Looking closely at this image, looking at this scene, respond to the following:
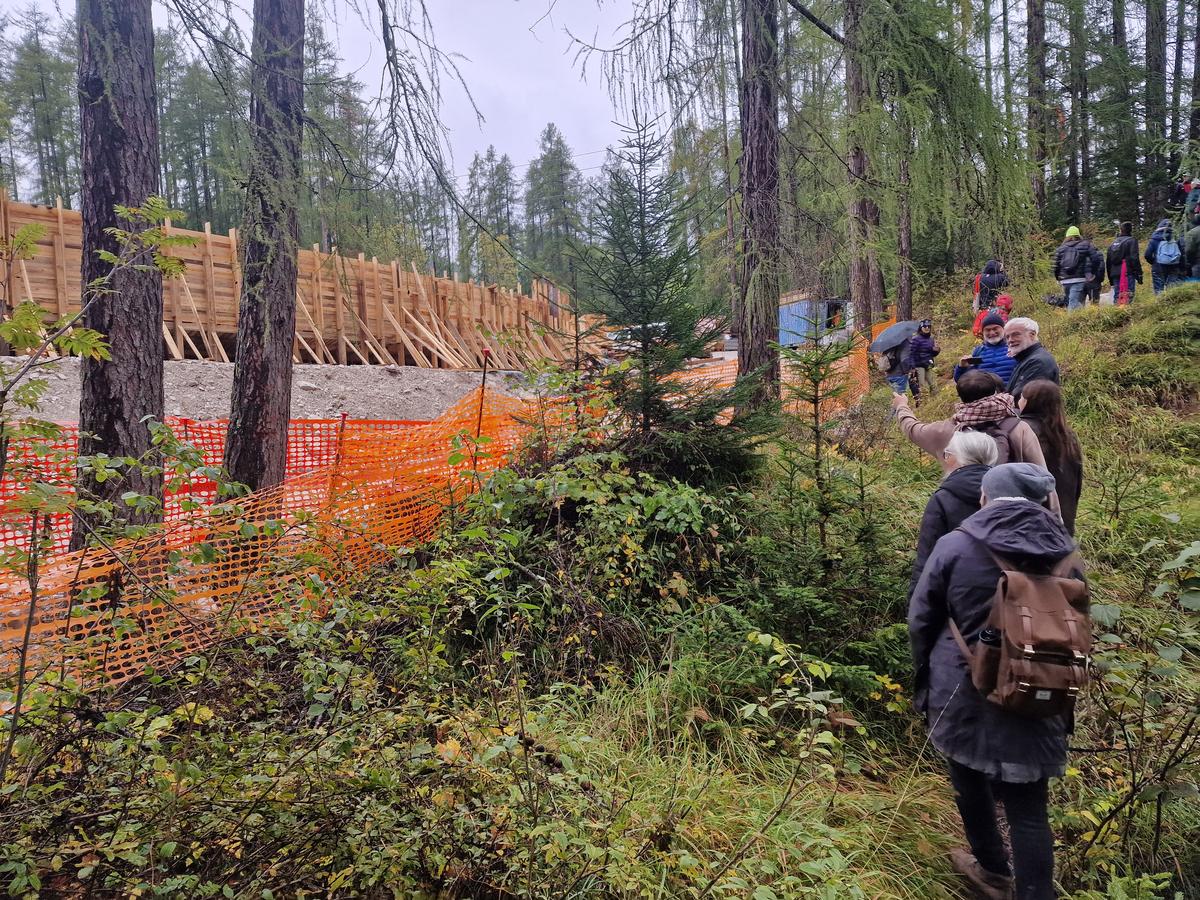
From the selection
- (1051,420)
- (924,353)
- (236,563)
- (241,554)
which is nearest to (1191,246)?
(924,353)

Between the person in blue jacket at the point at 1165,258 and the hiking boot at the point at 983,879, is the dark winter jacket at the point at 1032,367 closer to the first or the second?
the hiking boot at the point at 983,879

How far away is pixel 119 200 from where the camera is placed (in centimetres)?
385

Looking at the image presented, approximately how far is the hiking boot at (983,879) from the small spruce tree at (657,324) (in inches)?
110

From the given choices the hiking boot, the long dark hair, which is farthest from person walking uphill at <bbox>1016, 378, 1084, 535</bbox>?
the hiking boot

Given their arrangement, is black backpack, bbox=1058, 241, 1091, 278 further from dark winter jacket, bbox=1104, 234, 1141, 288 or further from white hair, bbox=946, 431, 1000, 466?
white hair, bbox=946, 431, 1000, 466

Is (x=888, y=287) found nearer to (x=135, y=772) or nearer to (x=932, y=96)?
(x=932, y=96)

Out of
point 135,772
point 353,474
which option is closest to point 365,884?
point 135,772

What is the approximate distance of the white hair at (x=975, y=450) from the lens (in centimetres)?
261

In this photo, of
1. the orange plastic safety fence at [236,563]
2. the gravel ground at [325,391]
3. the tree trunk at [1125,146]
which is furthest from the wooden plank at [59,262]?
the tree trunk at [1125,146]

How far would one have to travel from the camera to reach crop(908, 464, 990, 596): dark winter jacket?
99.7 inches

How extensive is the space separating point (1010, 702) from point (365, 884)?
2.15 m

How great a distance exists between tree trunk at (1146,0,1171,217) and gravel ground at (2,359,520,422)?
21.7 m

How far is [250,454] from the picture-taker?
17.5 feet

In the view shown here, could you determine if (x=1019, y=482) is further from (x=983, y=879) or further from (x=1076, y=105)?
(x=1076, y=105)
